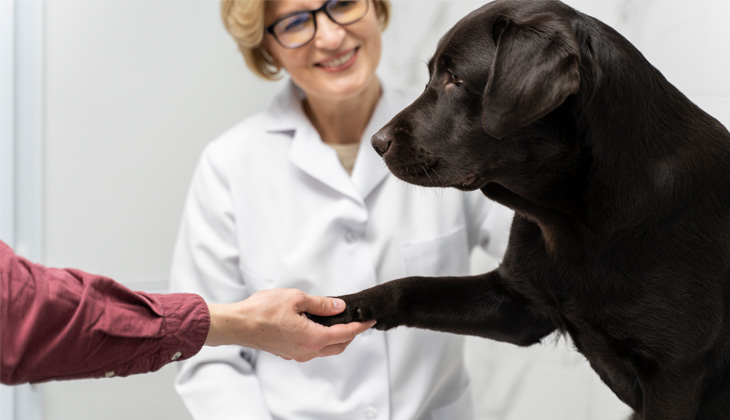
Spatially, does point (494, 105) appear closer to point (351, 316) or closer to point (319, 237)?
point (351, 316)

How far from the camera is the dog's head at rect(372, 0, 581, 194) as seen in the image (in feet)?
2.21

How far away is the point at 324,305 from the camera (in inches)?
33.9

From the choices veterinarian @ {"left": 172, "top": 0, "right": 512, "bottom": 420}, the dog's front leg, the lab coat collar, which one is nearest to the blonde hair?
veterinarian @ {"left": 172, "top": 0, "right": 512, "bottom": 420}

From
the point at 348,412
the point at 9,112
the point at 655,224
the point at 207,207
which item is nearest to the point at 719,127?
the point at 655,224

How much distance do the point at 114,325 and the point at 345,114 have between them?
26.6 inches

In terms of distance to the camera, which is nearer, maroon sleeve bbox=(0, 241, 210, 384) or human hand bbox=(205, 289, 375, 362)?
maroon sleeve bbox=(0, 241, 210, 384)

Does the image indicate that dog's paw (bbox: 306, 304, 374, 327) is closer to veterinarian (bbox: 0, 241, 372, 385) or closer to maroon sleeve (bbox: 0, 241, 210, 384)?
veterinarian (bbox: 0, 241, 372, 385)

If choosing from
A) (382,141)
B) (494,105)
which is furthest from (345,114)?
(494,105)

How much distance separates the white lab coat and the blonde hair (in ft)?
0.59

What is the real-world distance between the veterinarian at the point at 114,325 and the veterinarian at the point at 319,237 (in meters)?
0.27

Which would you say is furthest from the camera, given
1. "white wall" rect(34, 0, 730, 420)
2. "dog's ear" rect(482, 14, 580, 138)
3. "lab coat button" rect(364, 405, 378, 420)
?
"white wall" rect(34, 0, 730, 420)

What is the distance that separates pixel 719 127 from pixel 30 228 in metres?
1.45

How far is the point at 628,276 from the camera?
0.74 metres

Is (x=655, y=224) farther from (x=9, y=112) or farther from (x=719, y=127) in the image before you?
(x=9, y=112)
